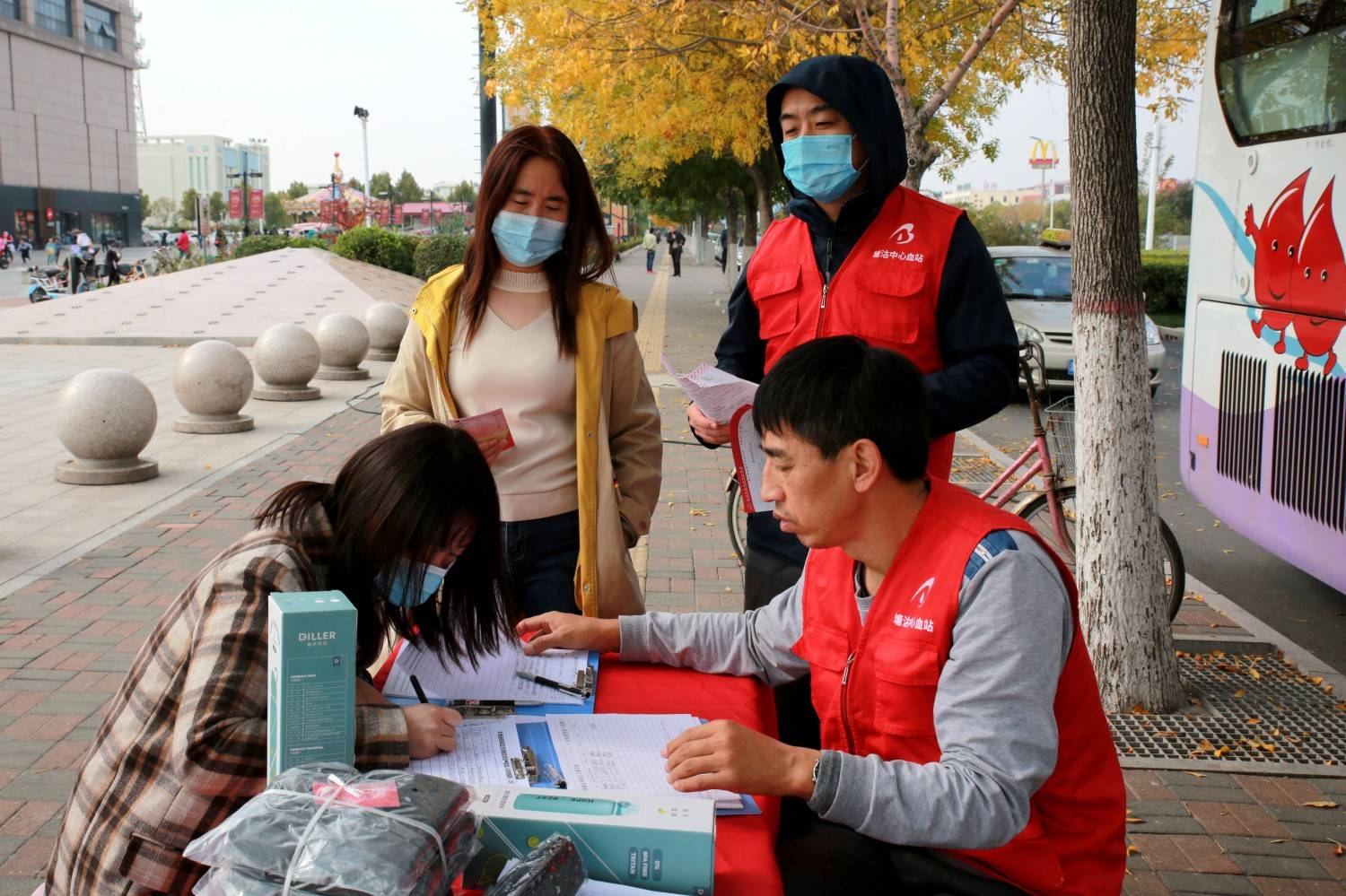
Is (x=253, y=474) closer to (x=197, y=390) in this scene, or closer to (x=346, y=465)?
(x=197, y=390)

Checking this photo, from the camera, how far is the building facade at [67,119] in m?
66.8

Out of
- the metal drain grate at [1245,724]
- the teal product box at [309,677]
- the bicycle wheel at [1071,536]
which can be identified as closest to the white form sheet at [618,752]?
the teal product box at [309,677]

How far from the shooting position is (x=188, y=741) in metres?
1.79

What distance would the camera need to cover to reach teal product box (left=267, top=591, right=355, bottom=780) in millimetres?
1537

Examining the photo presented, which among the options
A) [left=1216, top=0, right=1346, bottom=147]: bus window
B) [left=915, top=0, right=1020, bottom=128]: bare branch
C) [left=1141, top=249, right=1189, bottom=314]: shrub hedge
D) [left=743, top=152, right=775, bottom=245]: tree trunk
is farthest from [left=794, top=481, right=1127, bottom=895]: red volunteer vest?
[left=1141, top=249, right=1189, bottom=314]: shrub hedge

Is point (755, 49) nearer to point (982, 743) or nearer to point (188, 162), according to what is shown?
point (982, 743)

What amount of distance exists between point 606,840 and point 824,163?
6.50 feet

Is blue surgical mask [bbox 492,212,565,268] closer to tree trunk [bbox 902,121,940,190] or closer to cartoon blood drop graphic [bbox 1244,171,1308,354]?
cartoon blood drop graphic [bbox 1244,171,1308,354]

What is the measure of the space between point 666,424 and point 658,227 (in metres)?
108

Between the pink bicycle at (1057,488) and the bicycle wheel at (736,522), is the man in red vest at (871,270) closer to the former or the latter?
the pink bicycle at (1057,488)

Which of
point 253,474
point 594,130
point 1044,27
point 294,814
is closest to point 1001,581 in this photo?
point 294,814

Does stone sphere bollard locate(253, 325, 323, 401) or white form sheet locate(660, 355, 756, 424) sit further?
stone sphere bollard locate(253, 325, 323, 401)

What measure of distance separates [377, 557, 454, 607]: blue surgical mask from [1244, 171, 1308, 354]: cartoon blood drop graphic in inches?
181

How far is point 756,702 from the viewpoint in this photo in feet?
8.31
